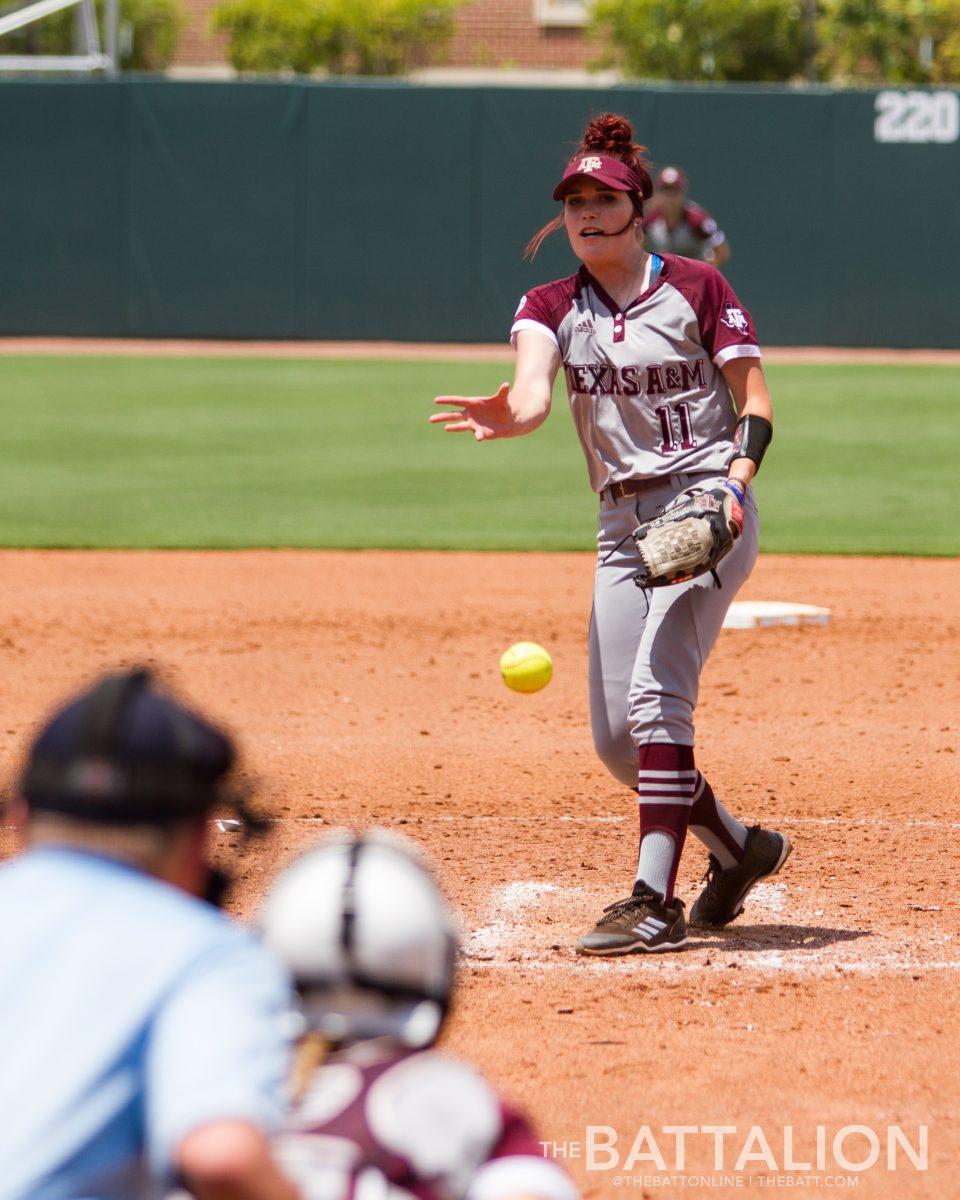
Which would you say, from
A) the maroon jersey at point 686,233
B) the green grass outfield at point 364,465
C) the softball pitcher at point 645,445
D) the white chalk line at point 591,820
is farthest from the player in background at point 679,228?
the softball pitcher at point 645,445

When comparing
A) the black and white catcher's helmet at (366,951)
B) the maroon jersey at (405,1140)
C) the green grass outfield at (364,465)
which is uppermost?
the black and white catcher's helmet at (366,951)

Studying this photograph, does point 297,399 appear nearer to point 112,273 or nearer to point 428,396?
point 428,396

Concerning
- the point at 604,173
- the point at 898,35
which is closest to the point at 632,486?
the point at 604,173

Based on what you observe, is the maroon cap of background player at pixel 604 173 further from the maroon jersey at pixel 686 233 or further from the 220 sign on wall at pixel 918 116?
the 220 sign on wall at pixel 918 116

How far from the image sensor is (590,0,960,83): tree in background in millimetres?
27047

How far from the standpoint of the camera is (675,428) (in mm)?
4488

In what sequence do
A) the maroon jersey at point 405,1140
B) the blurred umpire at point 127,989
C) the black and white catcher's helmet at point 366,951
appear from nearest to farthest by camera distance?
the blurred umpire at point 127,989
the maroon jersey at point 405,1140
the black and white catcher's helmet at point 366,951

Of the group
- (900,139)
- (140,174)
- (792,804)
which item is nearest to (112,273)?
(140,174)

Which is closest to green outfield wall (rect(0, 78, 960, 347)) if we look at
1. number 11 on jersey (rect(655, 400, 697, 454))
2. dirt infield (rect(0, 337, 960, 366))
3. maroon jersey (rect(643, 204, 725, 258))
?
dirt infield (rect(0, 337, 960, 366))

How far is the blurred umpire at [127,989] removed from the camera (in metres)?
1.57

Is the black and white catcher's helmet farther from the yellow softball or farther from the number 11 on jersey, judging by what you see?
the yellow softball

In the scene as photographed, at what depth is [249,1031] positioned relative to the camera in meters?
1.60

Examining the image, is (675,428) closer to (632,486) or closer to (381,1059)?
(632,486)

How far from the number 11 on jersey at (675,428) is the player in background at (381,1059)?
8.72 feet
